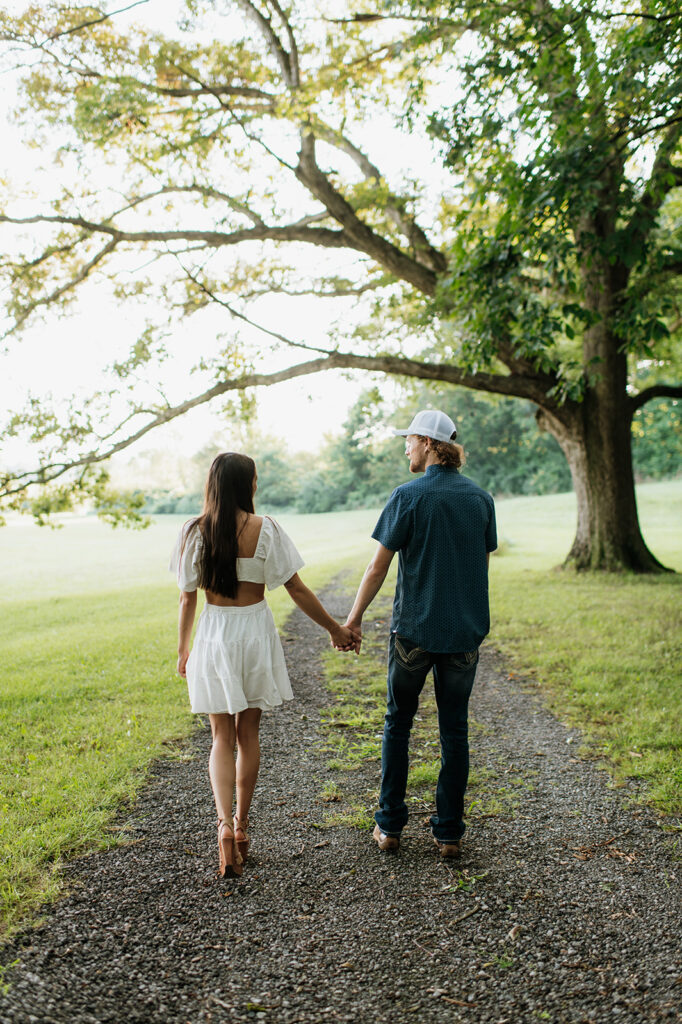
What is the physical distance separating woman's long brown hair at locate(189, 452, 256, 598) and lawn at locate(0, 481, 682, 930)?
1613 millimetres

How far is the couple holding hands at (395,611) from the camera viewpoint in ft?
12.0

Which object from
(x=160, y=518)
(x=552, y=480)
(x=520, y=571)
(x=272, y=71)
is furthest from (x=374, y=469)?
(x=272, y=71)

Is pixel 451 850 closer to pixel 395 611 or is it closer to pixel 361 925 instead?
pixel 361 925

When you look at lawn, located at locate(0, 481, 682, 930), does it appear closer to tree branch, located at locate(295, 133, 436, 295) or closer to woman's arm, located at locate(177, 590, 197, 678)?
woman's arm, located at locate(177, 590, 197, 678)

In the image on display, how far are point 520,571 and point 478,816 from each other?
12427 mm

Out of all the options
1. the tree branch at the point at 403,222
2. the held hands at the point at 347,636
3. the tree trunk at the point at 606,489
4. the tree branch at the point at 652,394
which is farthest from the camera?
the tree branch at the point at 652,394

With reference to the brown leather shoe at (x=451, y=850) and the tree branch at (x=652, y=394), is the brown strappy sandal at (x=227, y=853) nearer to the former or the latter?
the brown leather shoe at (x=451, y=850)

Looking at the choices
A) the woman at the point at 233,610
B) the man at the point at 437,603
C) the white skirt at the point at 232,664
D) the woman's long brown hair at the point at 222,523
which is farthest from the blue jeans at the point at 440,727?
the woman's long brown hair at the point at 222,523

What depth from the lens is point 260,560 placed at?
3736 mm

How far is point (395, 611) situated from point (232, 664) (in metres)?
0.91

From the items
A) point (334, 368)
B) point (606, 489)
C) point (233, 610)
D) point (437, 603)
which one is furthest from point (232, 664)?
point (606, 489)

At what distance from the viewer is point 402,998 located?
8.91 feet

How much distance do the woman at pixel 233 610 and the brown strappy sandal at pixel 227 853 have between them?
0.10ft

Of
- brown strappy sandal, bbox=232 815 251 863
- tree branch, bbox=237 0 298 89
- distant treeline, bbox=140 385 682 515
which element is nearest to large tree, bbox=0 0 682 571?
tree branch, bbox=237 0 298 89
